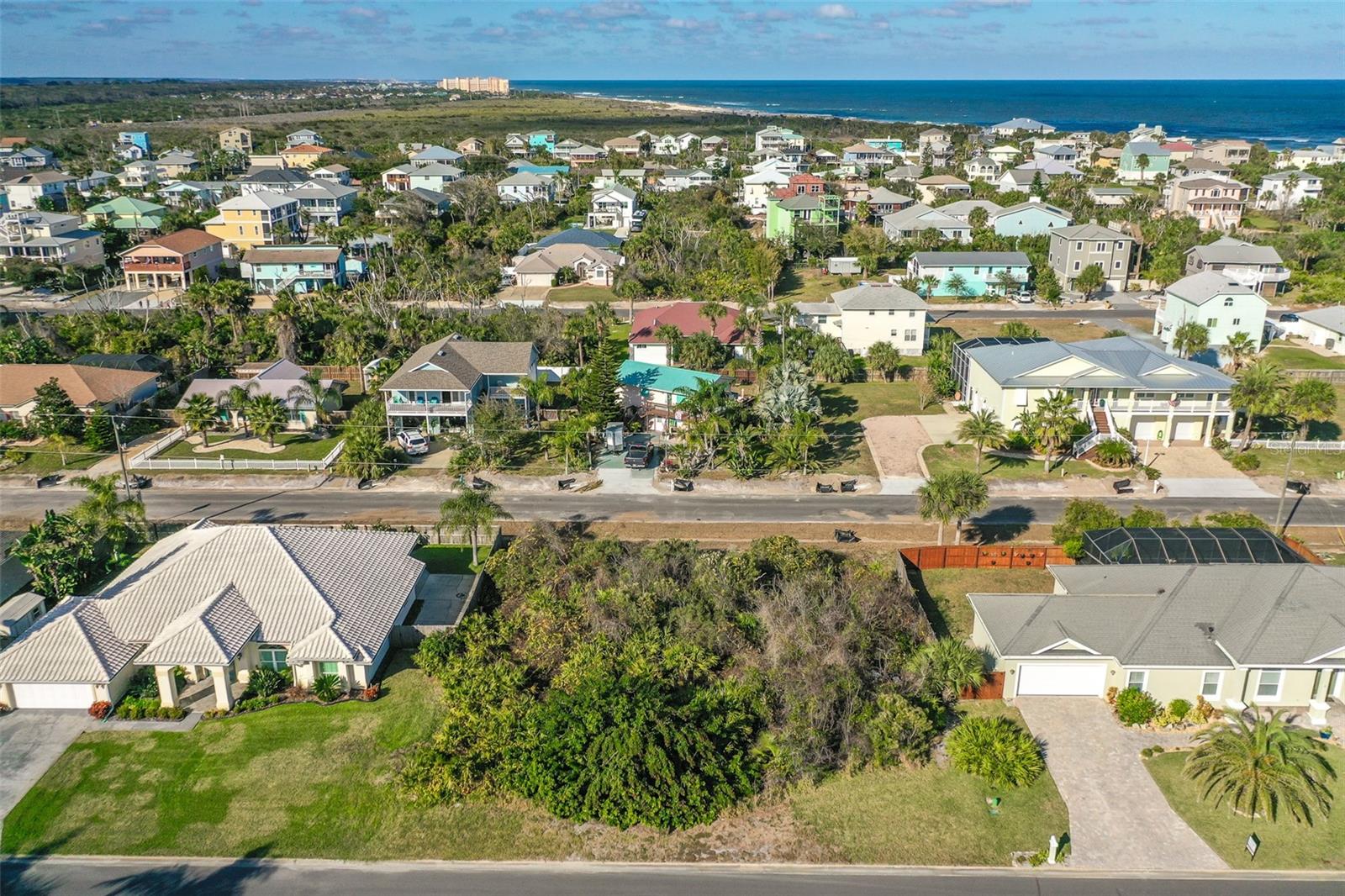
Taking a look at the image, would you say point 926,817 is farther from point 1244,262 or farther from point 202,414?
point 1244,262

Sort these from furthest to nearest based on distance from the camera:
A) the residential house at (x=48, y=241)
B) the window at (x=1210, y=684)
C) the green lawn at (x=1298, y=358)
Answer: the residential house at (x=48, y=241)
the green lawn at (x=1298, y=358)
the window at (x=1210, y=684)

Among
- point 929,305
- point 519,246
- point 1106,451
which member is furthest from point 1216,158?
point 1106,451

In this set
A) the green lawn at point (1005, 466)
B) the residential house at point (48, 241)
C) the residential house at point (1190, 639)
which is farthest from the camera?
the residential house at point (48, 241)

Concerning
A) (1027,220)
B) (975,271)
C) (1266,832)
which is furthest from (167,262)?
(1266,832)

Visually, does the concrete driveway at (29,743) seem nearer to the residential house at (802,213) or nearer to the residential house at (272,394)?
the residential house at (272,394)

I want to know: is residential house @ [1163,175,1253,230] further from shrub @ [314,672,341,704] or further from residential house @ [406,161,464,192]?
shrub @ [314,672,341,704]

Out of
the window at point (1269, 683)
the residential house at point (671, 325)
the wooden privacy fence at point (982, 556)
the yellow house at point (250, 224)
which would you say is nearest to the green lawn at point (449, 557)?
the wooden privacy fence at point (982, 556)
